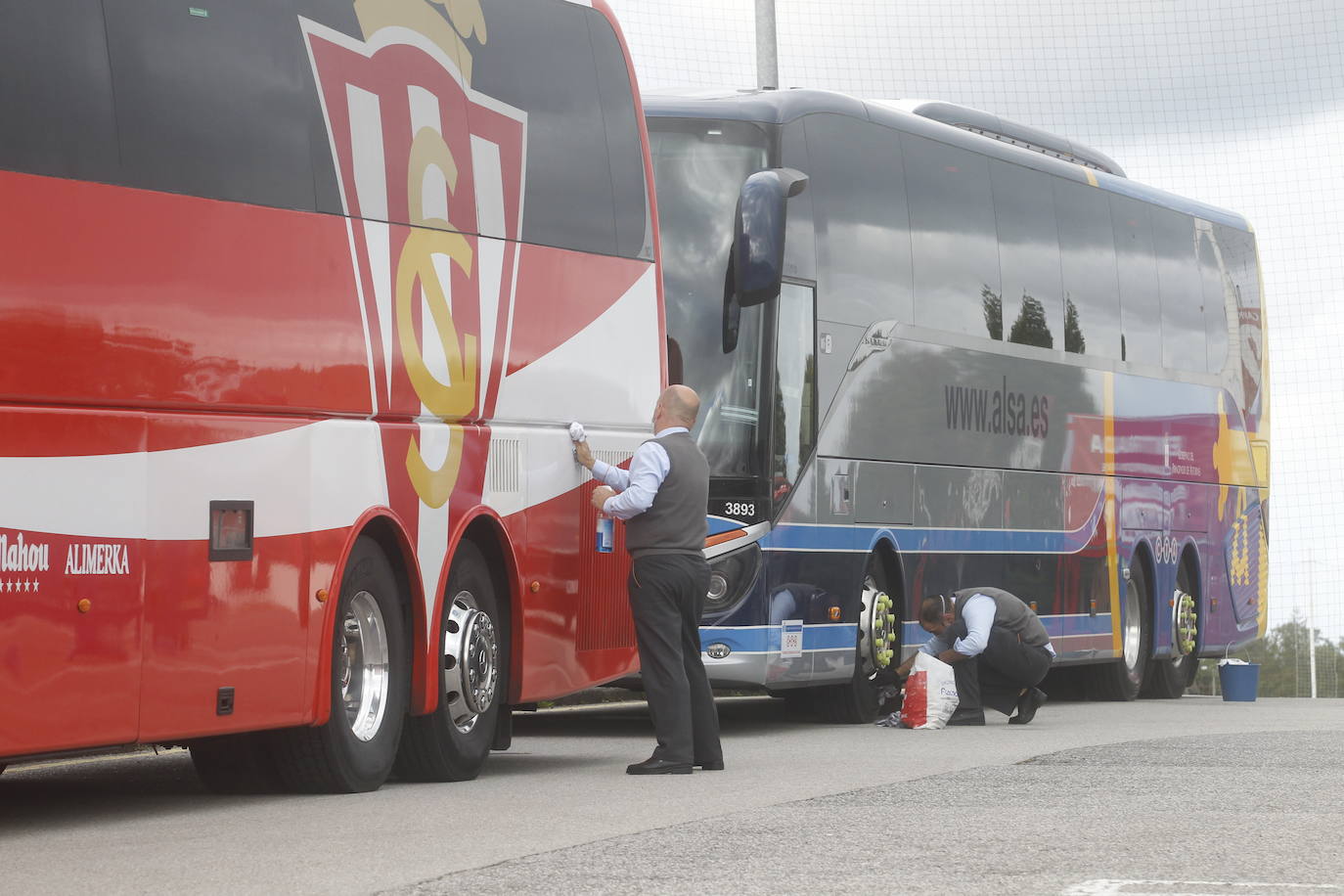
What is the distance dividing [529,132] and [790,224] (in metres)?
4.62

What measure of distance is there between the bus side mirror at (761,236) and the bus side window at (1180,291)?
27.8ft

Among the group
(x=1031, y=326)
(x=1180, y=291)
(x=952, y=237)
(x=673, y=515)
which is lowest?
Answer: (x=673, y=515)

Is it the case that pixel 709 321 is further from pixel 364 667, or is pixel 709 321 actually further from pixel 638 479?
pixel 364 667

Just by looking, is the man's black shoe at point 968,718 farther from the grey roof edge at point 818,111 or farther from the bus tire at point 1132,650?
the bus tire at point 1132,650

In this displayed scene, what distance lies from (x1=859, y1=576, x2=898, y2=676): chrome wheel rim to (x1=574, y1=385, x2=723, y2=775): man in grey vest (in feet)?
17.3

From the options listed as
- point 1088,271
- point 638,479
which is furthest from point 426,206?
point 1088,271

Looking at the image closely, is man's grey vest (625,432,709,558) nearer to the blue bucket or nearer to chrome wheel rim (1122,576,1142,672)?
chrome wheel rim (1122,576,1142,672)

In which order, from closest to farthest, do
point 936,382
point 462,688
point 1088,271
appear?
point 462,688 < point 936,382 < point 1088,271

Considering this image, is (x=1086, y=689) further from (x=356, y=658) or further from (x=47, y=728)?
(x=47, y=728)

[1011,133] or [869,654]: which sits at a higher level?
[1011,133]

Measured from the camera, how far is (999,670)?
17109 millimetres

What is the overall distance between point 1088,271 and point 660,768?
10.6 m

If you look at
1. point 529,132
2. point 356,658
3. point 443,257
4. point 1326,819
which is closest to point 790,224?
point 529,132

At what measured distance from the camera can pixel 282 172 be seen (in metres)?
9.38
